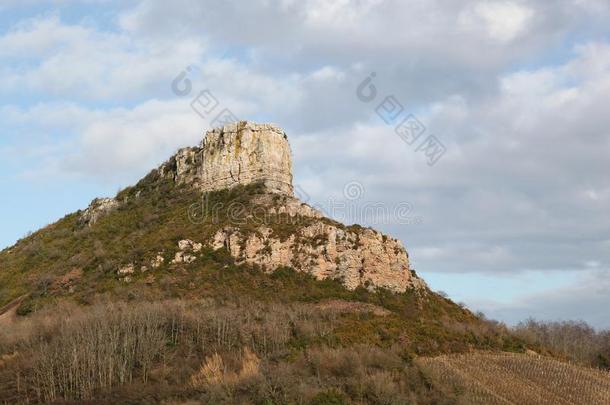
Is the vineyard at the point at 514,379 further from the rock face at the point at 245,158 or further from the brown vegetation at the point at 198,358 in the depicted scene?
the rock face at the point at 245,158

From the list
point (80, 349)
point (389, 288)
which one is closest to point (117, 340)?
point (80, 349)

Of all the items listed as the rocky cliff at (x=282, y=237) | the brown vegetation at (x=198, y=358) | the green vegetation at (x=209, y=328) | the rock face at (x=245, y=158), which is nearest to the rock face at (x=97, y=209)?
the green vegetation at (x=209, y=328)

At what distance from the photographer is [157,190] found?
3962 inches

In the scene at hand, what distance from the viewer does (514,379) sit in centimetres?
5959

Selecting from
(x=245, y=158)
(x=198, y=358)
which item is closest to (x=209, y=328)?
(x=198, y=358)

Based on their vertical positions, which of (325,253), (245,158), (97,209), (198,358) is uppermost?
(245,158)

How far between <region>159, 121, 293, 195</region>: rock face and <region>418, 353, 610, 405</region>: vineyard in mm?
35872

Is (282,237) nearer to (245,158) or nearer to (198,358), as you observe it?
(245,158)

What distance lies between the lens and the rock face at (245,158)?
91.8 m

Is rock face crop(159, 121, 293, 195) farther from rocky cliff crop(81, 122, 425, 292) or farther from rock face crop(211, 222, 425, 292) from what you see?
rock face crop(211, 222, 425, 292)

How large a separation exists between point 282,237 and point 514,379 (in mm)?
28604

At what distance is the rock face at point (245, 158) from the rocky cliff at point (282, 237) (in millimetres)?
127

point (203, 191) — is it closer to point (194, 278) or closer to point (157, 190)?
point (157, 190)

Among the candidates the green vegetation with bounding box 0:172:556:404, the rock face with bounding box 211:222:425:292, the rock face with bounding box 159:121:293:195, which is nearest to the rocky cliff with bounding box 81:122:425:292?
the rock face with bounding box 211:222:425:292
